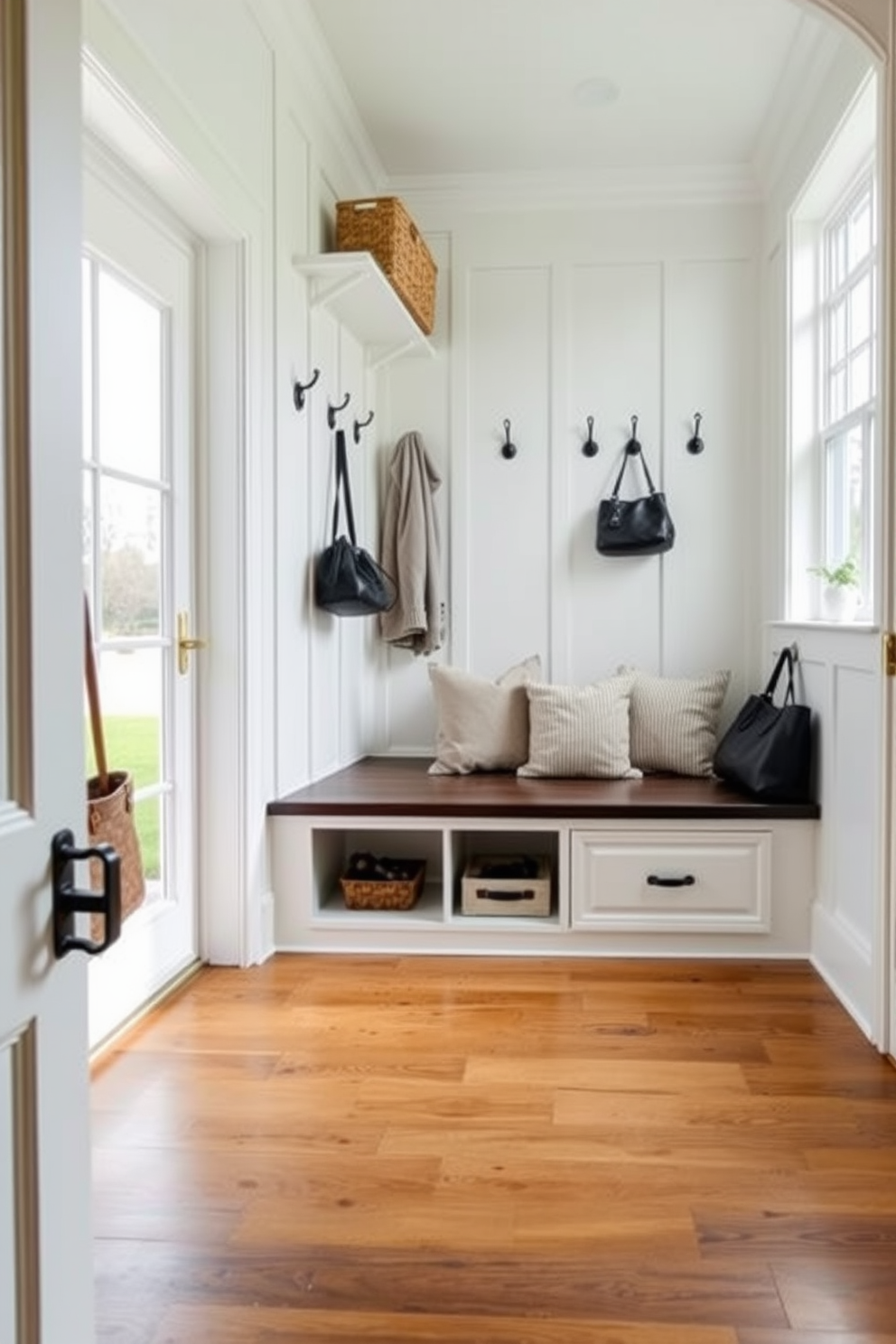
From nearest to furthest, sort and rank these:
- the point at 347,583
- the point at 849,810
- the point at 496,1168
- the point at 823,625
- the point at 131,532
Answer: the point at 496,1168
the point at 131,532
the point at 849,810
the point at 823,625
the point at 347,583

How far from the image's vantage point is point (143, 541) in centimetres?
250

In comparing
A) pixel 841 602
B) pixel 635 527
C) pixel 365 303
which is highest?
pixel 365 303

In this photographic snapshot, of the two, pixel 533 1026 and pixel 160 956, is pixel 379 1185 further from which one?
pixel 160 956

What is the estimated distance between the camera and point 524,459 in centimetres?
410

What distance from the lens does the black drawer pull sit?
10.2ft

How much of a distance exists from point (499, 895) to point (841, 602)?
142 cm

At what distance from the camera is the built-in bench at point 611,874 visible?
2998 millimetres

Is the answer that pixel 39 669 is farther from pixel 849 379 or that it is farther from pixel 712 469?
pixel 712 469

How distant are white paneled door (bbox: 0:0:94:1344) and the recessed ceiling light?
2910mm

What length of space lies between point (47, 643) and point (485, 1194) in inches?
52.6

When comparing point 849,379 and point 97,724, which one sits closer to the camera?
point 97,724

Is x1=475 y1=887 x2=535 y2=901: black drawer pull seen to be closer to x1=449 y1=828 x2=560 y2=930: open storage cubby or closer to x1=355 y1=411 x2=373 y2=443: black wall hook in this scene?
x1=449 y1=828 x2=560 y2=930: open storage cubby

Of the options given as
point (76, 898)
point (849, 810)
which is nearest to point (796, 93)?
point (849, 810)

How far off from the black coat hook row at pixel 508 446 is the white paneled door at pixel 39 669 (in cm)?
325
